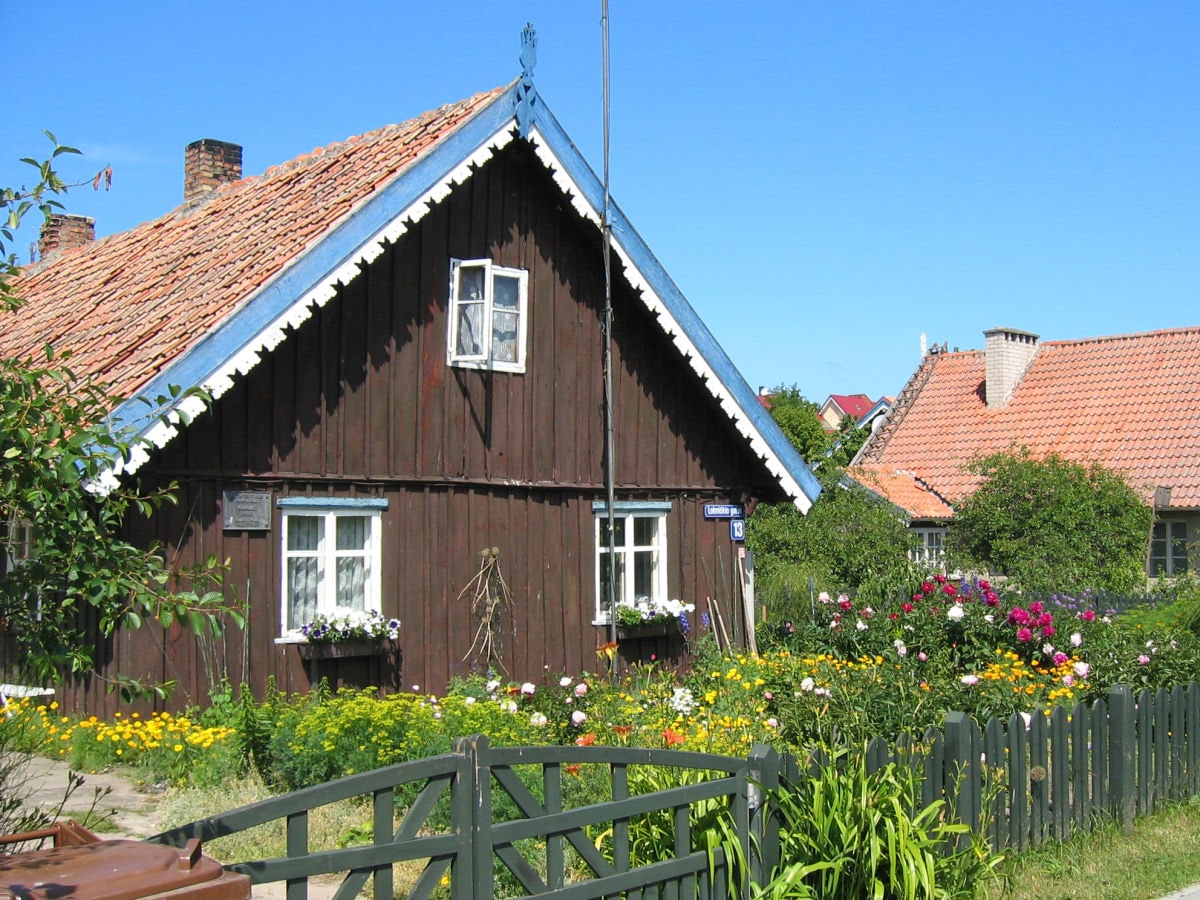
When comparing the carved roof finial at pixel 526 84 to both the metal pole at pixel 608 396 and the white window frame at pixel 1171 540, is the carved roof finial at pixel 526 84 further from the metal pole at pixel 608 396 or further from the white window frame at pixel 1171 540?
the white window frame at pixel 1171 540

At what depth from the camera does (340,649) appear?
447 inches

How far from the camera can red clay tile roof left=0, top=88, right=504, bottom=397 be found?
10594 millimetres

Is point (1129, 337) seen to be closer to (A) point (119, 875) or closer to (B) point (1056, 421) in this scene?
(B) point (1056, 421)

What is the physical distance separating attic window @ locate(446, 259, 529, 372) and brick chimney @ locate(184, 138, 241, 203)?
5.69m

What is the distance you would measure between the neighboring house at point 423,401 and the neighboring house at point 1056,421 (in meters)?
14.9

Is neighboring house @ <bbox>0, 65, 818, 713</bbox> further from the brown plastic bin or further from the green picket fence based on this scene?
the brown plastic bin

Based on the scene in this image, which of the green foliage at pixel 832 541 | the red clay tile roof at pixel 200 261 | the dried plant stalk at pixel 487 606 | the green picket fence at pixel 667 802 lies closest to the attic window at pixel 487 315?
the red clay tile roof at pixel 200 261

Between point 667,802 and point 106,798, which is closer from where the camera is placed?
point 667,802

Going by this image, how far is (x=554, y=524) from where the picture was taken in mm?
13281

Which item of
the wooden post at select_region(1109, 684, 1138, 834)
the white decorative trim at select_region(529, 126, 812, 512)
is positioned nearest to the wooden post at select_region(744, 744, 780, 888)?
the wooden post at select_region(1109, 684, 1138, 834)

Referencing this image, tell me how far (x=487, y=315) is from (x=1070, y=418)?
21.5 meters

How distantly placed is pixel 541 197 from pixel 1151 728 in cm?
758

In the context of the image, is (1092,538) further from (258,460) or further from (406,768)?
(406,768)

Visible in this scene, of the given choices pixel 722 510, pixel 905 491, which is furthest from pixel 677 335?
pixel 905 491
